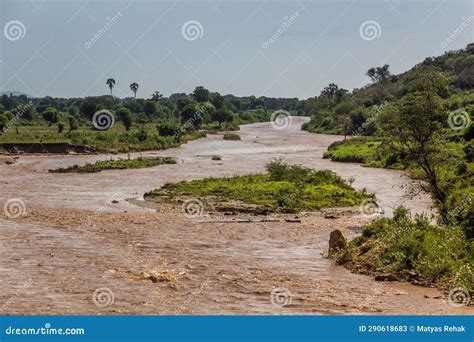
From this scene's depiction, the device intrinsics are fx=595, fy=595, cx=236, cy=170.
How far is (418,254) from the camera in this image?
2102cm

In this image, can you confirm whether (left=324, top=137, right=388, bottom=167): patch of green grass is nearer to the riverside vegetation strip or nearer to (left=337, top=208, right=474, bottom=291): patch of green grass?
the riverside vegetation strip

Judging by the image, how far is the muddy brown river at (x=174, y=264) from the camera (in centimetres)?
1706

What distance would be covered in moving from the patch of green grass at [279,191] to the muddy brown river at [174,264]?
2.11 meters

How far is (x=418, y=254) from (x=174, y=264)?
29.4ft

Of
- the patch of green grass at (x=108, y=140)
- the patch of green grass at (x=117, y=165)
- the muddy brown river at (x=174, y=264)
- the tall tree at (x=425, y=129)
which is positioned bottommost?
the muddy brown river at (x=174, y=264)

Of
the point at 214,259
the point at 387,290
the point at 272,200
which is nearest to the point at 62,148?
the point at 272,200

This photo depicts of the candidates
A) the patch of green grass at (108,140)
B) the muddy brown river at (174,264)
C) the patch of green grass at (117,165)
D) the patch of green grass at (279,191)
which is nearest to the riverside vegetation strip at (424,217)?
the muddy brown river at (174,264)

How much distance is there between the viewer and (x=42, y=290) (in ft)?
60.4

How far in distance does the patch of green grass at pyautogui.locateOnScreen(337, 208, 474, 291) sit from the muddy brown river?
775 millimetres

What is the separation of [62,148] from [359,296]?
7621 cm

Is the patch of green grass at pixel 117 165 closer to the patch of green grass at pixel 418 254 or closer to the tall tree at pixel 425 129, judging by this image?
the tall tree at pixel 425 129

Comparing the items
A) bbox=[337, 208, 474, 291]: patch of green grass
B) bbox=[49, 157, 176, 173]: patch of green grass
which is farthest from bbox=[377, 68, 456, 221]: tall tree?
bbox=[49, 157, 176, 173]: patch of green grass

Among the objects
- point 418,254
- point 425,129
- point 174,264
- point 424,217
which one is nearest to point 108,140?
point 425,129

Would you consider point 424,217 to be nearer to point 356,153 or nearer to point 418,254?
point 418,254
